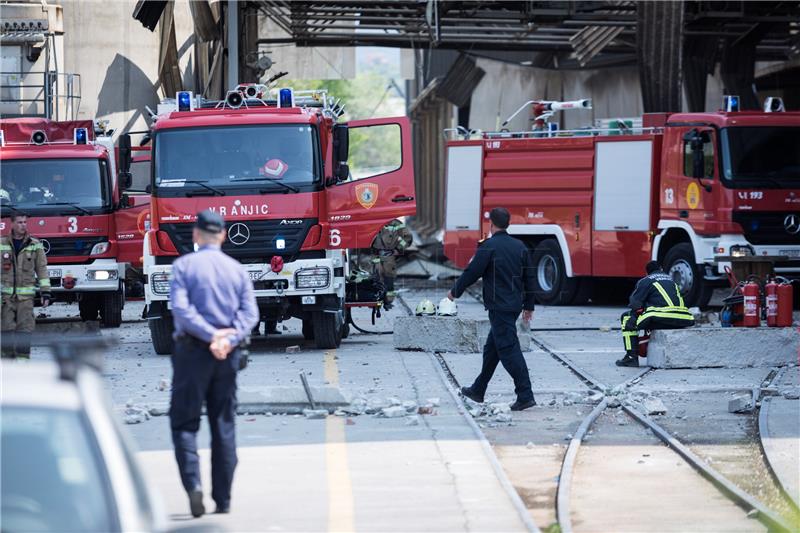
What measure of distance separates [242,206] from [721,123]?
897 cm

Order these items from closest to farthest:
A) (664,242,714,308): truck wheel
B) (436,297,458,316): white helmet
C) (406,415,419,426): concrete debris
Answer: (406,415,419,426): concrete debris, (436,297,458,316): white helmet, (664,242,714,308): truck wheel

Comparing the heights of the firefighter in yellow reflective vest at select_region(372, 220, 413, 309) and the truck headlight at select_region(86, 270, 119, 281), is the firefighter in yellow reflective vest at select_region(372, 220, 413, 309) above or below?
above

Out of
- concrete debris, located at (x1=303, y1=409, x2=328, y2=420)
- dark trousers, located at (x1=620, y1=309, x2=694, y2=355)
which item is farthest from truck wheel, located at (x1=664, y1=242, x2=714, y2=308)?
concrete debris, located at (x1=303, y1=409, x2=328, y2=420)

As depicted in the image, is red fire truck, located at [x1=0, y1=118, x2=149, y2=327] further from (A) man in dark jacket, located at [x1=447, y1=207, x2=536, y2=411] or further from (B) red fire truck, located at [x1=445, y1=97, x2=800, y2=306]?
(A) man in dark jacket, located at [x1=447, y1=207, x2=536, y2=411]

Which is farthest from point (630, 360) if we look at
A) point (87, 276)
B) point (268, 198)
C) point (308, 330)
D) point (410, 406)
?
point (87, 276)

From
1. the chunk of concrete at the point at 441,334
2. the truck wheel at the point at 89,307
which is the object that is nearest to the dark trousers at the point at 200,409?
the chunk of concrete at the point at 441,334

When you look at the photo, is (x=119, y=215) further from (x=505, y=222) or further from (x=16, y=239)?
(x=505, y=222)

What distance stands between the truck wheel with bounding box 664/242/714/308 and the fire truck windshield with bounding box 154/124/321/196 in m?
8.17

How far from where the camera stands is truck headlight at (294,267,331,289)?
631 inches

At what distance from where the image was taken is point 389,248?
751 inches

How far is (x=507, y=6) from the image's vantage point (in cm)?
2952

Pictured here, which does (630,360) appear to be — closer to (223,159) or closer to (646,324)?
(646,324)

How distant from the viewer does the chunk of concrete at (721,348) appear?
49.7 ft

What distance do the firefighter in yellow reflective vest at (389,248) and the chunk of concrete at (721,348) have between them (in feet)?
14.7
